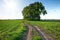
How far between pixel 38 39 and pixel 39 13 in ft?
92.5

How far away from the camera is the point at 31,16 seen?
3953 cm

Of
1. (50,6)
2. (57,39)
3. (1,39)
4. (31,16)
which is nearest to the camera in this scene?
(1,39)

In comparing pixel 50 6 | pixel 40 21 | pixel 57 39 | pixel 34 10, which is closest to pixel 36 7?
pixel 34 10

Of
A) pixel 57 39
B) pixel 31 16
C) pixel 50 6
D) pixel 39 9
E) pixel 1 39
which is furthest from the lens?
pixel 39 9

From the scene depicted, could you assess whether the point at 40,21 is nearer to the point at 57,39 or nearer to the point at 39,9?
the point at 39,9

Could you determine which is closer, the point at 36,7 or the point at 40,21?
the point at 36,7

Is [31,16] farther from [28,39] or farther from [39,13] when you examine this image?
[28,39]

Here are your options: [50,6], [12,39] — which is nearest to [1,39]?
[12,39]

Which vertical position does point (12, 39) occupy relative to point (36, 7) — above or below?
below

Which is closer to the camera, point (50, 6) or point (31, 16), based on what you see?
point (50, 6)

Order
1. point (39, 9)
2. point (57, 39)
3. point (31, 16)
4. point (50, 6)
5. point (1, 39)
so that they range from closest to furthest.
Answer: point (1, 39) < point (57, 39) < point (50, 6) < point (31, 16) < point (39, 9)

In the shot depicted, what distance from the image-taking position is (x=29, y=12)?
134 ft

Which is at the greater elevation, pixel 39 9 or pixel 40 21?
pixel 39 9

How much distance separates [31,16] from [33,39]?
2552cm
